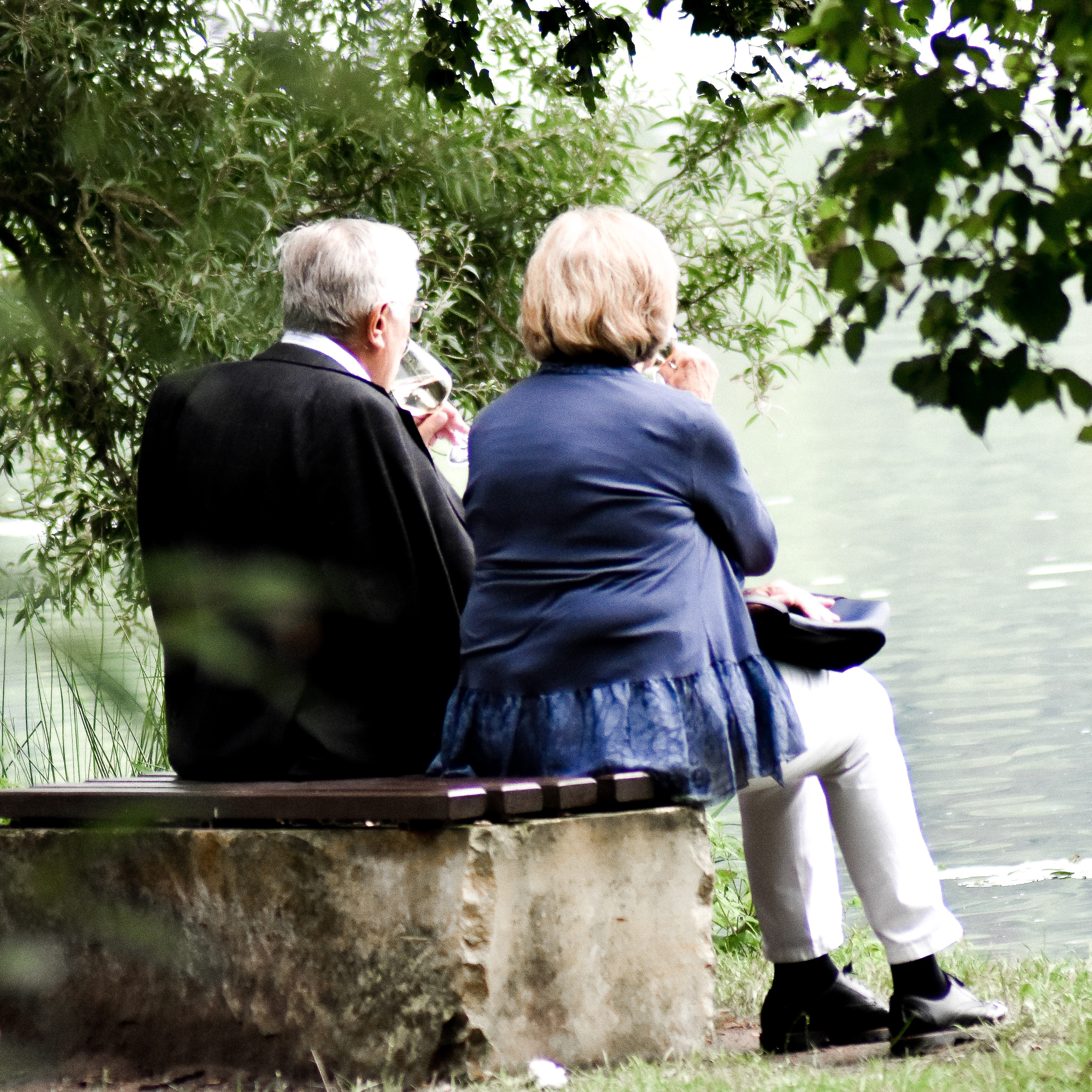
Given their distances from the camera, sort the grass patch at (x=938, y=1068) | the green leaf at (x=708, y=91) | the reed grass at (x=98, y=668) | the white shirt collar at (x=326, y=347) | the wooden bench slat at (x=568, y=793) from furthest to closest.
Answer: the green leaf at (x=708, y=91), the white shirt collar at (x=326, y=347), the wooden bench slat at (x=568, y=793), the grass patch at (x=938, y=1068), the reed grass at (x=98, y=668)

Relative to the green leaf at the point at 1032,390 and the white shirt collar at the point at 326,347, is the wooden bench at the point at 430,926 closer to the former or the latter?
the white shirt collar at the point at 326,347

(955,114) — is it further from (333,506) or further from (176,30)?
(333,506)

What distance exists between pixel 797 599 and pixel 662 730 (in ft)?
1.51

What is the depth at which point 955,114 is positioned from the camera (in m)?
1.54

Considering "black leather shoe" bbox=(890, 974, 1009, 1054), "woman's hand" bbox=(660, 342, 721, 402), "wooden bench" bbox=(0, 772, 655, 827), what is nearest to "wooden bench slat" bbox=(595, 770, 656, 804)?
"wooden bench" bbox=(0, 772, 655, 827)

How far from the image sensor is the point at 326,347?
3.10m

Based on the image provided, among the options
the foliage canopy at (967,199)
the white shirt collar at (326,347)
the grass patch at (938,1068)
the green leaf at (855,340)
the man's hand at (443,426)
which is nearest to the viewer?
the foliage canopy at (967,199)

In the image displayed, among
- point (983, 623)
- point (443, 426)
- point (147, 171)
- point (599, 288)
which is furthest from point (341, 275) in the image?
point (983, 623)

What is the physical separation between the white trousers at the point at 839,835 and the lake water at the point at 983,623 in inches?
22.2

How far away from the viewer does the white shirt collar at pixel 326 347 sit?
3.07m

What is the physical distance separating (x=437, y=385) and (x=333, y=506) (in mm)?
618

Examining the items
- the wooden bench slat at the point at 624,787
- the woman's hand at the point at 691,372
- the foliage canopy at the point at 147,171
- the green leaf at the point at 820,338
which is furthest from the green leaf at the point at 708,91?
the foliage canopy at the point at 147,171

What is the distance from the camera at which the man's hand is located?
11.0 ft

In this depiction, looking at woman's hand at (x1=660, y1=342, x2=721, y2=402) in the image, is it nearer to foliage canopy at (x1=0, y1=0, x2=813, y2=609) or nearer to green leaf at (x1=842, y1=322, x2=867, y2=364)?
green leaf at (x1=842, y1=322, x2=867, y2=364)
